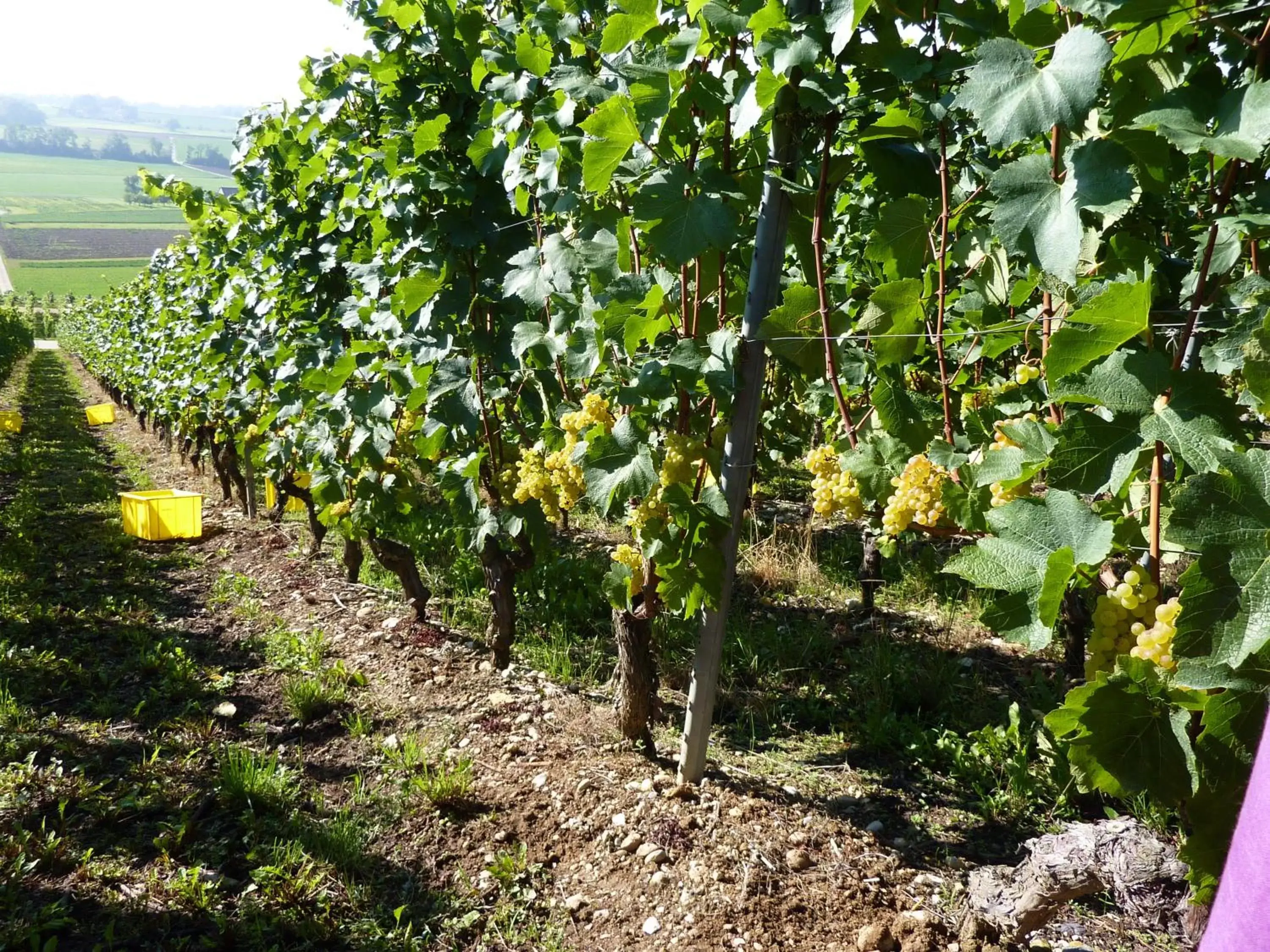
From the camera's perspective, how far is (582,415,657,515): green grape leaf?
2.23m

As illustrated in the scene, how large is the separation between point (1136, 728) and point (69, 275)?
259 ft

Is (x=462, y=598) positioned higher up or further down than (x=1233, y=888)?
further down

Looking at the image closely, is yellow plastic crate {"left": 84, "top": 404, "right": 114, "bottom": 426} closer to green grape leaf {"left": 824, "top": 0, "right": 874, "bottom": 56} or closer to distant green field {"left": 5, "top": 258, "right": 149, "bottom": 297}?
green grape leaf {"left": 824, "top": 0, "right": 874, "bottom": 56}

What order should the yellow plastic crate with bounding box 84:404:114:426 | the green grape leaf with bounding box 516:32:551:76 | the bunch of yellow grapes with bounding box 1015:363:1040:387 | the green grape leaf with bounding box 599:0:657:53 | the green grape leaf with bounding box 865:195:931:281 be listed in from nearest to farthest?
the green grape leaf with bounding box 865:195:931:281 < the green grape leaf with bounding box 599:0:657:53 < the bunch of yellow grapes with bounding box 1015:363:1040:387 < the green grape leaf with bounding box 516:32:551:76 < the yellow plastic crate with bounding box 84:404:114:426

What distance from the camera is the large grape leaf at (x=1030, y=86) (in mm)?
1173

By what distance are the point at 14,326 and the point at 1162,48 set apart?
117ft

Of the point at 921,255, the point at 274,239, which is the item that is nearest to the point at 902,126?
the point at 921,255

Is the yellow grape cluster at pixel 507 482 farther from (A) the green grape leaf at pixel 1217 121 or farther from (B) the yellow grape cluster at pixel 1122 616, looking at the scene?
(A) the green grape leaf at pixel 1217 121

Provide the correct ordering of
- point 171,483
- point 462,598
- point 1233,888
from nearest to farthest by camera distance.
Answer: point 1233,888, point 462,598, point 171,483

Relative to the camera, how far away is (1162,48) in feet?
4.29

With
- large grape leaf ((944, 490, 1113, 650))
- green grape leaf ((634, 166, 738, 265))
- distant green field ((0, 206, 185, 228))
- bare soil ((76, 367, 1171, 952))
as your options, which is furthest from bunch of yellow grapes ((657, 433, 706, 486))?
distant green field ((0, 206, 185, 228))

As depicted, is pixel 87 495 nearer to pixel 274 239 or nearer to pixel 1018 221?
pixel 274 239

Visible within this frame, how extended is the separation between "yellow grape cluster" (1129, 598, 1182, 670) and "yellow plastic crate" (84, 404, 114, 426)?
1917cm

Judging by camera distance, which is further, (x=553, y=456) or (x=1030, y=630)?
(x=553, y=456)
